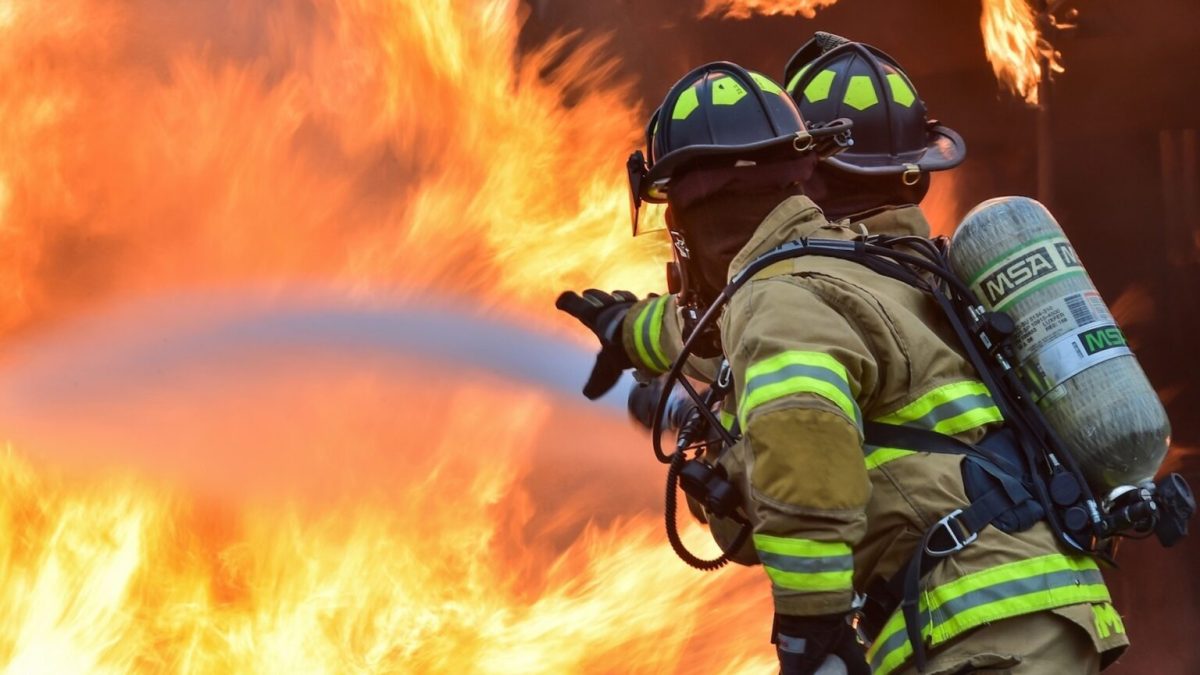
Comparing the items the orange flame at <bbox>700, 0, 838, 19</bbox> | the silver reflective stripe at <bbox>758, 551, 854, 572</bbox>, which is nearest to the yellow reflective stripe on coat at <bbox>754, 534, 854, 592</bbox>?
the silver reflective stripe at <bbox>758, 551, 854, 572</bbox>

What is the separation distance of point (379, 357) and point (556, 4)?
167cm

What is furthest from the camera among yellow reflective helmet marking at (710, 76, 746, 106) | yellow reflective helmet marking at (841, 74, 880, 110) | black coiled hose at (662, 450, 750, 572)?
yellow reflective helmet marking at (841, 74, 880, 110)

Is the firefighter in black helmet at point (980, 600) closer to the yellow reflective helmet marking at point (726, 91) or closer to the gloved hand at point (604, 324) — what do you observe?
the yellow reflective helmet marking at point (726, 91)

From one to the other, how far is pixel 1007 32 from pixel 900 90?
1950 millimetres

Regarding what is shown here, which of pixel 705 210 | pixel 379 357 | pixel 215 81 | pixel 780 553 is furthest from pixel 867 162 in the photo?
pixel 215 81

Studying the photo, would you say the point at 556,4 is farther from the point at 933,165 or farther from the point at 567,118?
the point at 933,165

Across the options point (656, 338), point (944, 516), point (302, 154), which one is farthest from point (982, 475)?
point (302, 154)

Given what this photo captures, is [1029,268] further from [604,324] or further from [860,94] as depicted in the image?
[604,324]

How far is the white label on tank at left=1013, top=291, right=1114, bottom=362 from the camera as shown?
3.04 m

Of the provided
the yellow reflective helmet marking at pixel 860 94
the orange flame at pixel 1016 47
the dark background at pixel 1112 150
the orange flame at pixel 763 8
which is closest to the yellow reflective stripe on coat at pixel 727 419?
the yellow reflective helmet marking at pixel 860 94

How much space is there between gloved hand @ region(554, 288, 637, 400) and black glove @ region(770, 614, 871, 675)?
5.10ft

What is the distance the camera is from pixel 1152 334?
603 cm

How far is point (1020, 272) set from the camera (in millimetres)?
3107

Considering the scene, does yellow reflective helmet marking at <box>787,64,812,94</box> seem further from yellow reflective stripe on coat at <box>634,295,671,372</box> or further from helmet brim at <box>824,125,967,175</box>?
yellow reflective stripe on coat at <box>634,295,671,372</box>
